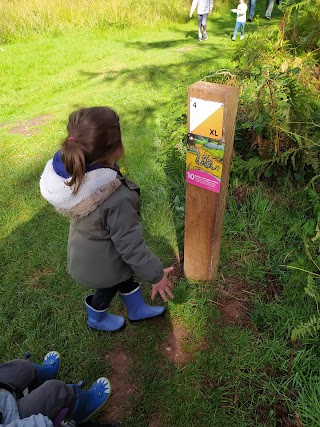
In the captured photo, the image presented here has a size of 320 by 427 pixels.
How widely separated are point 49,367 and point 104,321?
1.51 ft

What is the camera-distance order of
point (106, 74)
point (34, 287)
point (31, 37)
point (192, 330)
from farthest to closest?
point (31, 37) < point (106, 74) < point (34, 287) < point (192, 330)

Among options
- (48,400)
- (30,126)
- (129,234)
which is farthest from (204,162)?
(30,126)

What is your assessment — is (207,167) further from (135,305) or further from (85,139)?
(135,305)

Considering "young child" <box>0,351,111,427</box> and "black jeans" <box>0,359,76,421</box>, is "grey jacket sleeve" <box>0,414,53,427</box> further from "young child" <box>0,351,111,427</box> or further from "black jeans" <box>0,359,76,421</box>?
"black jeans" <box>0,359,76,421</box>

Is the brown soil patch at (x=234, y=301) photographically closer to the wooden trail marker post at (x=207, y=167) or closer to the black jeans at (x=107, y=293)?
the wooden trail marker post at (x=207, y=167)

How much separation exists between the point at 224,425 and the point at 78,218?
1.37 meters

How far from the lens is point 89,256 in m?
1.88

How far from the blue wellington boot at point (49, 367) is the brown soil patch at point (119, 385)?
33 cm

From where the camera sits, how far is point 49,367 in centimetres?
203

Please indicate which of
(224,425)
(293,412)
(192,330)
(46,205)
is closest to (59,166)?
(192,330)

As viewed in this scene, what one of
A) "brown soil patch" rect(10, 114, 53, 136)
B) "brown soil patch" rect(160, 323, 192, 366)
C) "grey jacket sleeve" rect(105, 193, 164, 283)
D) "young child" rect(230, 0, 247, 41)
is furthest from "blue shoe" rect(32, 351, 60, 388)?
"young child" rect(230, 0, 247, 41)

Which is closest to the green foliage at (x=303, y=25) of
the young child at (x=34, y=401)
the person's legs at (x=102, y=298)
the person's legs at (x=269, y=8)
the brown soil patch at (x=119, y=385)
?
the person's legs at (x=102, y=298)

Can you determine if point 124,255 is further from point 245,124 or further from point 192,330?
point 245,124

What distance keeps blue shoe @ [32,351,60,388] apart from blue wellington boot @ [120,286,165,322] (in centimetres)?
54
